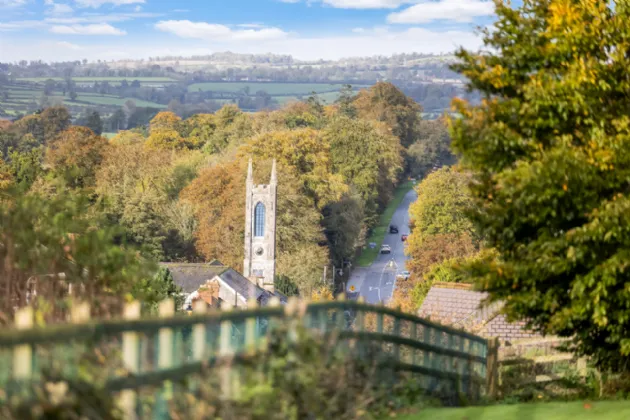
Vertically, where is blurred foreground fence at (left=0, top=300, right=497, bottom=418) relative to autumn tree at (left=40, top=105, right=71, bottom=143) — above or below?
above

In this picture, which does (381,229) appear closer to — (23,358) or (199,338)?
(199,338)

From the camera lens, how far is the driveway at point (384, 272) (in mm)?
88613

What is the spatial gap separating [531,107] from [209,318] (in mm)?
7354

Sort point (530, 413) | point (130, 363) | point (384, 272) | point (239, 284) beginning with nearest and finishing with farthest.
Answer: point (130, 363) → point (530, 413) → point (239, 284) → point (384, 272)

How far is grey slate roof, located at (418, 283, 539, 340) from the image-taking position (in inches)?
1126

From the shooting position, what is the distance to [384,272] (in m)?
102

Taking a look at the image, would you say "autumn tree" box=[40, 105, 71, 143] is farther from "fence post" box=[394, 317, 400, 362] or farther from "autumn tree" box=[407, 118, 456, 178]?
"fence post" box=[394, 317, 400, 362]

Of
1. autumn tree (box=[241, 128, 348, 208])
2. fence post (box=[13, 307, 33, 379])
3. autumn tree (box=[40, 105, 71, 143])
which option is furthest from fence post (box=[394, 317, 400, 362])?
autumn tree (box=[40, 105, 71, 143])

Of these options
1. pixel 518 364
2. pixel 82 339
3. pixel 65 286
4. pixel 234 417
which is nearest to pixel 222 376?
pixel 234 417

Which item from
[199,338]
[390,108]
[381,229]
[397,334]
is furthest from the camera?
[390,108]

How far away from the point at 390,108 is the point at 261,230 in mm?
57864

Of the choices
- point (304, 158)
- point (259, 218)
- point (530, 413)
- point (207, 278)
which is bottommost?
point (207, 278)

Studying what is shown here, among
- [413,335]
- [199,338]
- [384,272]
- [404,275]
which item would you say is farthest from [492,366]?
[384,272]

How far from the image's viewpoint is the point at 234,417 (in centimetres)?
716
